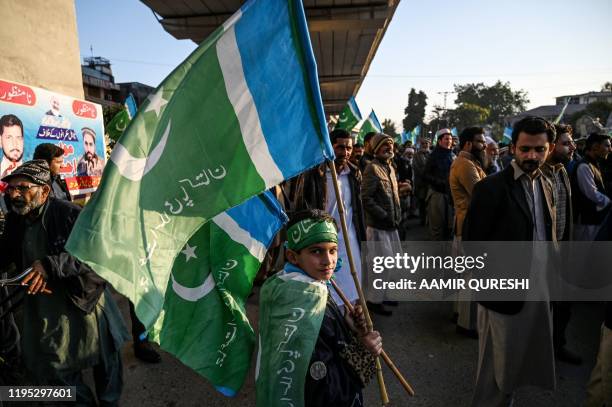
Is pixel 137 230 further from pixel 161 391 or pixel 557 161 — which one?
pixel 557 161

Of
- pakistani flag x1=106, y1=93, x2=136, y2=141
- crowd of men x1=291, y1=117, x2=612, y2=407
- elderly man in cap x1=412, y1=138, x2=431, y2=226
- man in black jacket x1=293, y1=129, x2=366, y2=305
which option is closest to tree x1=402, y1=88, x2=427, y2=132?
elderly man in cap x1=412, y1=138, x2=431, y2=226

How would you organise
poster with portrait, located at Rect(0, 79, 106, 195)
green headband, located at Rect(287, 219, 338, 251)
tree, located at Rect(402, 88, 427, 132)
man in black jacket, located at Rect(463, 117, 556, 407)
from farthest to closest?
tree, located at Rect(402, 88, 427, 132)
poster with portrait, located at Rect(0, 79, 106, 195)
man in black jacket, located at Rect(463, 117, 556, 407)
green headband, located at Rect(287, 219, 338, 251)

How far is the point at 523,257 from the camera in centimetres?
248

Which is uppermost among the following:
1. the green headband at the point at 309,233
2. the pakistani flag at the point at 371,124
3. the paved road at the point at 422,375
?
the pakistani flag at the point at 371,124

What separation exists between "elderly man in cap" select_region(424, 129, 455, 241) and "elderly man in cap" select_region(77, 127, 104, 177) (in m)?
4.73

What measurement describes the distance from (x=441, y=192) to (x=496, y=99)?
362 feet

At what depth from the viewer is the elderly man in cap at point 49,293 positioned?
2.24 m

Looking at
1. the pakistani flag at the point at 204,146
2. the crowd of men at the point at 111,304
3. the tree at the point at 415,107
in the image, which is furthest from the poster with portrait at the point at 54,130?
the tree at the point at 415,107

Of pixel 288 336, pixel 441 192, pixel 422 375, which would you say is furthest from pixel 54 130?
pixel 441 192

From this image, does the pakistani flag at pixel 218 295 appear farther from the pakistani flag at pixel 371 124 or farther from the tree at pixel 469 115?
the tree at pixel 469 115

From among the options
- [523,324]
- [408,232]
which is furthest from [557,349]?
[408,232]

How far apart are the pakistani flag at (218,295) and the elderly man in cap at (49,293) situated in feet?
2.39

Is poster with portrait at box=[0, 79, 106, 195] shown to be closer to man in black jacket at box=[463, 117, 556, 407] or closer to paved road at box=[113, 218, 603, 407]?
paved road at box=[113, 218, 603, 407]

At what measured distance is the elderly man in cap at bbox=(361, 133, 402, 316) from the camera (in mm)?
4359
